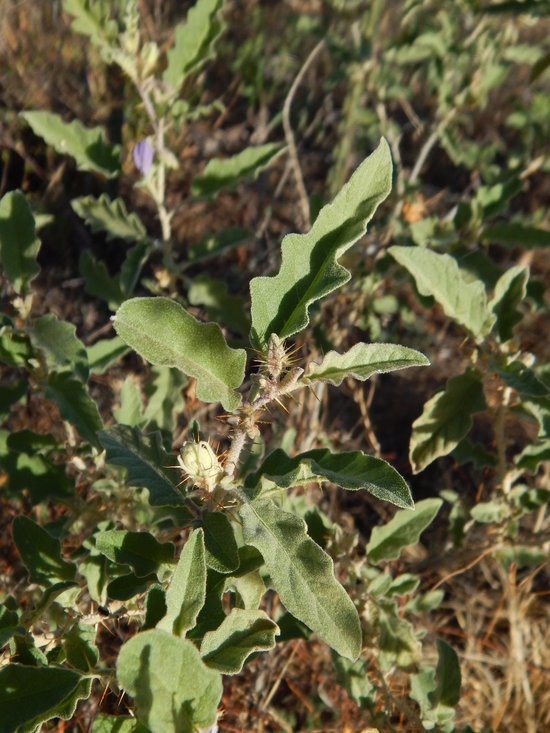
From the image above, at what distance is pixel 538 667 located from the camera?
2.74 metres

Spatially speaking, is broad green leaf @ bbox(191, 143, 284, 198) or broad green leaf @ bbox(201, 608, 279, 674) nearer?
broad green leaf @ bbox(201, 608, 279, 674)

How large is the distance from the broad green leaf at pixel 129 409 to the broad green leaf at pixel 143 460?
62cm

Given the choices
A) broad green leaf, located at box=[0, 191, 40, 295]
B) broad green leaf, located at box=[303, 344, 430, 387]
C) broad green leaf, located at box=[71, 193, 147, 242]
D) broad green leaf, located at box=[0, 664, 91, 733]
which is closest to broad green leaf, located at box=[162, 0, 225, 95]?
broad green leaf, located at box=[71, 193, 147, 242]

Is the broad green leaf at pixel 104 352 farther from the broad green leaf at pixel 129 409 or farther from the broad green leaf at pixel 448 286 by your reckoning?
the broad green leaf at pixel 448 286

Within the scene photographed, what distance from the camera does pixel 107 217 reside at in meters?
2.51

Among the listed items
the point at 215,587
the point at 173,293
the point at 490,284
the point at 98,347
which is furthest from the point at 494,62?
the point at 215,587

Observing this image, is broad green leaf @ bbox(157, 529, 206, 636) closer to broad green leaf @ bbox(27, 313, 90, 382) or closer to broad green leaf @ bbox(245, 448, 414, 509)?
broad green leaf @ bbox(245, 448, 414, 509)

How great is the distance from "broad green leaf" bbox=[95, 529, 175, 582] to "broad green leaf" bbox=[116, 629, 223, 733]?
1.29ft

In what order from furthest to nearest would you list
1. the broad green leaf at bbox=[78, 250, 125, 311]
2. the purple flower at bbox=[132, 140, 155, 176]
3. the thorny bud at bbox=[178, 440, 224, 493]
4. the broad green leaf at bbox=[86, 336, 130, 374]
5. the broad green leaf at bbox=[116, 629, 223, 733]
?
the broad green leaf at bbox=[78, 250, 125, 311] → the purple flower at bbox=[132, 140, 155, 176] → the broad green leaf at bbox=[86, 336, 130, 374] → the thorny bud at bbox=[178, 440, 224, 493] → the broad green leaf at bbox=[116, 629, 223, 733]

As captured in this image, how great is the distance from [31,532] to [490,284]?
1834 millimetres

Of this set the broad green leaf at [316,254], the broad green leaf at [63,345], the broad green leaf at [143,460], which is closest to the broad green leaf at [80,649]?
the broad green leaf at [143,460]

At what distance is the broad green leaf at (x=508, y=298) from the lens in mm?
1968

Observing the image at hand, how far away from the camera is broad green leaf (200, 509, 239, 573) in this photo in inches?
54.6

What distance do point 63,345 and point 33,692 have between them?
89 cm
